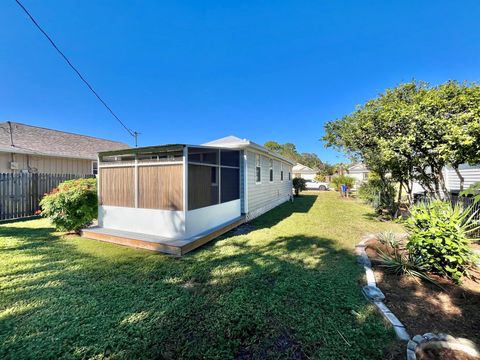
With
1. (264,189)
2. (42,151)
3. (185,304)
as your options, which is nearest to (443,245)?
(185,304)

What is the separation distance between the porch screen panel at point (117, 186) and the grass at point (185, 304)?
148cm

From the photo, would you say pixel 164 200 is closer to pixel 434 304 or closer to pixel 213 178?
pixel 213 178

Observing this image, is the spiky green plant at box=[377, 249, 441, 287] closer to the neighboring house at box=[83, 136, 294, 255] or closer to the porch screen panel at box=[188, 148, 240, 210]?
the neighboring house at box=[83, 136, 294, 255]

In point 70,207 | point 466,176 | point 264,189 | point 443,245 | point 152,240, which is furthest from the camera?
point 264,189

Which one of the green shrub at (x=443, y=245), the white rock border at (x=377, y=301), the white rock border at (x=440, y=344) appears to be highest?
the green shrub at (x=443, y=245)

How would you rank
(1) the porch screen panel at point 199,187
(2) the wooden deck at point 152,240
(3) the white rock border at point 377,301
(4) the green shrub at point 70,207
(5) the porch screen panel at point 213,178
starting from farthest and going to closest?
1. (4) the green shrub at point 70,207
2. (5) the porch screen panel at point 213,178
3. (1) the porch screen panel at point 199,187
4. (2) the wooden deck at point 152,240
5. (3) the white rock border at point 377,301

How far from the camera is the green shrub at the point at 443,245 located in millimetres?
3143

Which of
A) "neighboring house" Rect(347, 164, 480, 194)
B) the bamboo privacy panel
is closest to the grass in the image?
the bamboo privacy panel

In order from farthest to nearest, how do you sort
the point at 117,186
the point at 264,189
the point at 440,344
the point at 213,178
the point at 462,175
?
the point at 462,175, the point at 264,189, the point at 213,178, the point at 117,186, the point at 440,344

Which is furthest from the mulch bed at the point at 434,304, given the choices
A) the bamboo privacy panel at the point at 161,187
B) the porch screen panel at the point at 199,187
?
the bamboo privacy panel at the point at 161,187

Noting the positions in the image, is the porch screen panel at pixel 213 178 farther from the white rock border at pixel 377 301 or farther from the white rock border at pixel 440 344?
the white rock border at pixel 440 344

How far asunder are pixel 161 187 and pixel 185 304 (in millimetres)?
3245

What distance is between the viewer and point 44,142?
1208cm

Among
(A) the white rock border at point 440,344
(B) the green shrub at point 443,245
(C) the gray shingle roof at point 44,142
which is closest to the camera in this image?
(A) the white rock border at point 440,344
